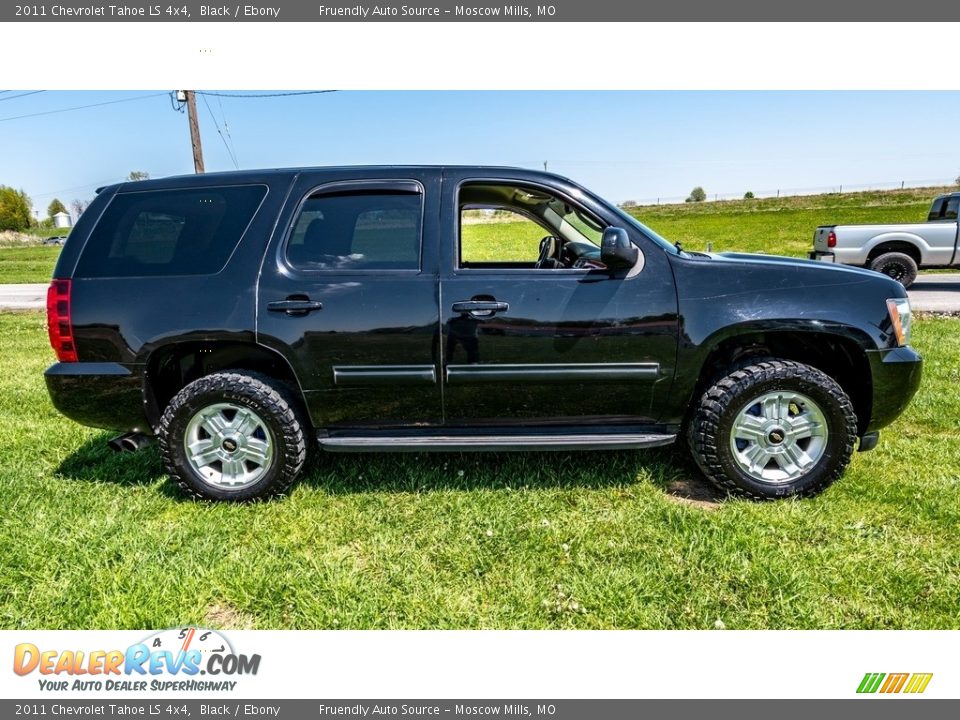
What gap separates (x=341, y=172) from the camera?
11.4 ft

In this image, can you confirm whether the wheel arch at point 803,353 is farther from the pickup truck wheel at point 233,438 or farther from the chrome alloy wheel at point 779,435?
the pickup truck wheel at point 233,438

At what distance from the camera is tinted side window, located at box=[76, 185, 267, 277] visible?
3346 millimetres

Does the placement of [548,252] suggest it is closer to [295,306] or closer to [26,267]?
[295,306]

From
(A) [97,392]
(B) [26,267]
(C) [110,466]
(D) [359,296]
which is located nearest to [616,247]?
(D) [359,296]

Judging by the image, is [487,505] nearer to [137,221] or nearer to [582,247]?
[582,247]

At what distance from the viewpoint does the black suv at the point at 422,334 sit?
3270mm

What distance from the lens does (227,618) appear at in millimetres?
2555

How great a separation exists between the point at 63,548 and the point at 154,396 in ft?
3.01

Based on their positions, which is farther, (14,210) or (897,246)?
(14,210)

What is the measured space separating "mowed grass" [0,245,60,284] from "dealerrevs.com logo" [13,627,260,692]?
53.2ft

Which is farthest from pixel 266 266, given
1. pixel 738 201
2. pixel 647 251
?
pixel 738 201

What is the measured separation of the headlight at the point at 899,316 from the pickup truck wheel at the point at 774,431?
48 cm

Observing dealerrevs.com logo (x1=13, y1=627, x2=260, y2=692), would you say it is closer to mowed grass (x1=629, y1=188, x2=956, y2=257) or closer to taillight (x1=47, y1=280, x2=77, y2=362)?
taillight (x1=47, y1=280, x2=77, y2=362)

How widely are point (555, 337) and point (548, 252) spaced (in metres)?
1.13
